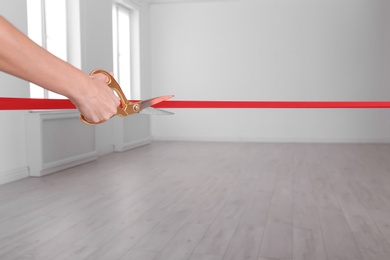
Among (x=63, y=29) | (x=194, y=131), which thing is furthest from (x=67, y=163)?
(x=194, y=131)

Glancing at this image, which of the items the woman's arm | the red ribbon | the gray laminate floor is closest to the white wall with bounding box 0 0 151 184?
the gray laminate floor

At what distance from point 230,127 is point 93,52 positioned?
12.4 ft

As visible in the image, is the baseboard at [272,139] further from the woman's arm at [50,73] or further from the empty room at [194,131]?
the woman's arm at [50,73]

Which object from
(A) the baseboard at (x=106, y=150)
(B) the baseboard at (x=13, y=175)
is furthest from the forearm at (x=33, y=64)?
(A) the baseboard at (x=106, y=150)

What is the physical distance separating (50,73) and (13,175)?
14.8 feet

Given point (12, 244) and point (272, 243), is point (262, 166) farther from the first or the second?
point (12, 244)

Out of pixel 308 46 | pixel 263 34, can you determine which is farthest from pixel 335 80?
pixel 263 34

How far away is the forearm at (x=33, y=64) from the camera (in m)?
0.63

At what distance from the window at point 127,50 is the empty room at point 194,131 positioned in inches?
1.2

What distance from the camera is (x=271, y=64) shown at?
371 inches

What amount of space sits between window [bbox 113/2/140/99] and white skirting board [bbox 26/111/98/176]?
8.64 ft

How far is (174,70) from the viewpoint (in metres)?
9.80

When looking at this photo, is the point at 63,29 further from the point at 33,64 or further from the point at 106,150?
the point at 33,64

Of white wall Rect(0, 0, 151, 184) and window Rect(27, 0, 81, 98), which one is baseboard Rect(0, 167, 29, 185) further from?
window Rect(27, 0, 81, 98)
